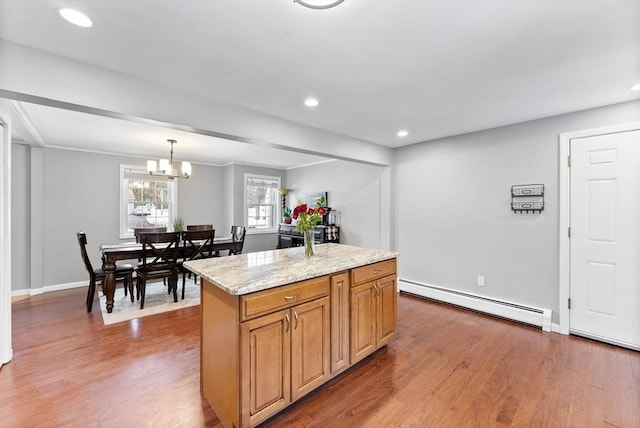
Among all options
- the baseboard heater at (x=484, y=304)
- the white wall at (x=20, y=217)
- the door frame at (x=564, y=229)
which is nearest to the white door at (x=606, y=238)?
the door frame at (x=564, y=229)

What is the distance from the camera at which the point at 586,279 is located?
9.69ft

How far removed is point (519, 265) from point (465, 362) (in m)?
1.59

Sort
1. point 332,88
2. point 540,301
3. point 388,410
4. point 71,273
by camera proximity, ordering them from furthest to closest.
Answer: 1. point 71,273
2. point 540,301
3. point 332,88
4. point 388,410

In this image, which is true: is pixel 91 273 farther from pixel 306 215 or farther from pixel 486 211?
pixel 486 211

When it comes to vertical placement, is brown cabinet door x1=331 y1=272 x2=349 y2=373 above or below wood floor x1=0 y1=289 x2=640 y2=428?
above

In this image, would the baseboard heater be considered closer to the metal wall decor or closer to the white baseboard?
the metal wall decor

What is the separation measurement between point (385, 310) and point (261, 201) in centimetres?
490

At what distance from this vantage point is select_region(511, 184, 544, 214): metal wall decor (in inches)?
127

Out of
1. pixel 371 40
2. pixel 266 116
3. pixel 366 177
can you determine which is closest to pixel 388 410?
pixel 371 40

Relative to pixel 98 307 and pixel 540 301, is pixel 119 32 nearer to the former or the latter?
pixel 98 307

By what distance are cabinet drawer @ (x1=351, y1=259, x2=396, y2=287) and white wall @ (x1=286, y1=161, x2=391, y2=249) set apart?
197cm

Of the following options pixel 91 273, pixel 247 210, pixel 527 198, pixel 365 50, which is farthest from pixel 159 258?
pixel 527 198

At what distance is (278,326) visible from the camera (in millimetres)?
1778

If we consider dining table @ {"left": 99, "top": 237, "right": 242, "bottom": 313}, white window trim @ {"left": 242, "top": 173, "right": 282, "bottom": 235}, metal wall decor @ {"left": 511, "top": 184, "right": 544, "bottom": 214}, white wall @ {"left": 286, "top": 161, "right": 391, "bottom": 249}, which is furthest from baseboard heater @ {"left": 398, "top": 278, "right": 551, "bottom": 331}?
dining table @ {"left": 99, "top": 237, "right": 242, "bottom": 313}
